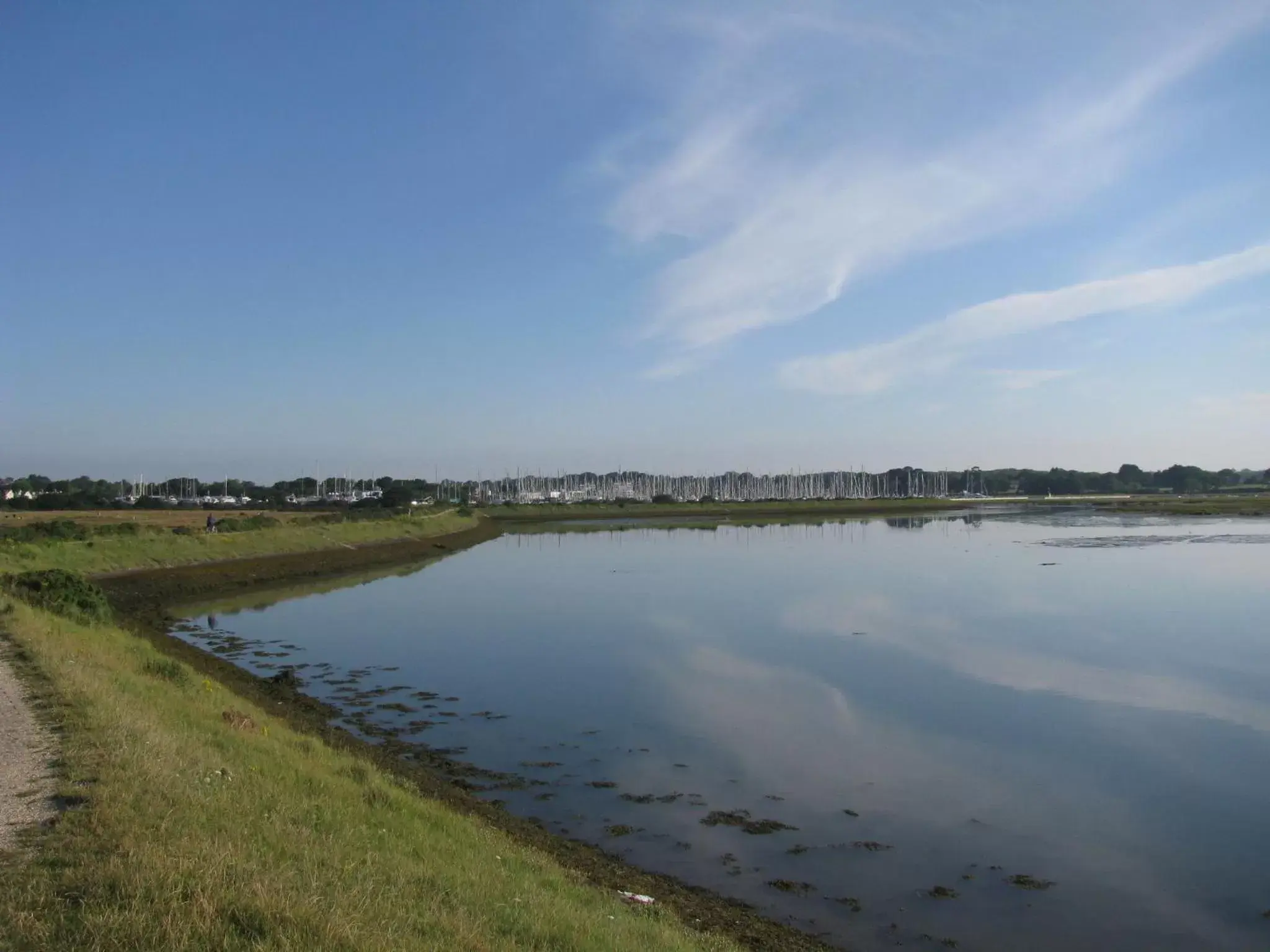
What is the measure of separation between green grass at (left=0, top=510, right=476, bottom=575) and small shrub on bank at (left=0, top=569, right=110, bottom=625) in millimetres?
6131

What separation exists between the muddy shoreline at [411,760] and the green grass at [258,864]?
2.73ft

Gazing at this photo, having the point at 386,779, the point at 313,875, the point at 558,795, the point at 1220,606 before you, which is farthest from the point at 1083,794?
the point at 1220,606

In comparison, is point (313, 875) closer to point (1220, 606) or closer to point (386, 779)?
point (386, 779)

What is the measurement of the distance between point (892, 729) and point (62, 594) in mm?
18909

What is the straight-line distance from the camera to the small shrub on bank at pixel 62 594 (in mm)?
20781

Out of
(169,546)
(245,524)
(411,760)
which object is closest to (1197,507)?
(245,524)

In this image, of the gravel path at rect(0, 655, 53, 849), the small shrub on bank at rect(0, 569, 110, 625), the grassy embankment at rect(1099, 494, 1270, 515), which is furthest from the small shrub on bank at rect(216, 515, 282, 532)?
the grassy embankment at rect(1099, 494, 1270, 515)

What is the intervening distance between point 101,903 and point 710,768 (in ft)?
33.9

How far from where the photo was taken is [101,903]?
5.12 metres

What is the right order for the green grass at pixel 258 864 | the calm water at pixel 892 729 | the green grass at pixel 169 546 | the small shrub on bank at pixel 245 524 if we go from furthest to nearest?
the small shrub on bank at pixel 245 524
the green grass at pixel 169 546
the calm water at pixel 892 729
the green grass at pixel 258 864

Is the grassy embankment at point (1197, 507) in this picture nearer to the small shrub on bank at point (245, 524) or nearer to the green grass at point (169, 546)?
the green grass at point (169, 546)

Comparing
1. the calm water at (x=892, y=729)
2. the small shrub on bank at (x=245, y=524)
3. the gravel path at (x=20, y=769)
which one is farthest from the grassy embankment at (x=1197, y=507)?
the gravel path at (x=20, y=769)

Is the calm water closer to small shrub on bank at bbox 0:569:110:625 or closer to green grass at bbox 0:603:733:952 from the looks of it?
green grass at bbox 0:603:733:952

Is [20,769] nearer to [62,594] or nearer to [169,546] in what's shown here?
[62,594]
